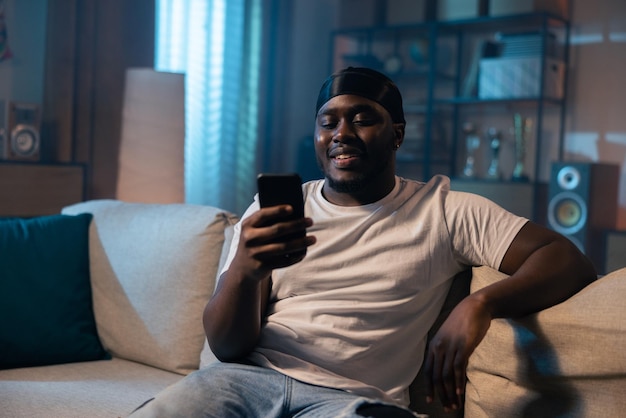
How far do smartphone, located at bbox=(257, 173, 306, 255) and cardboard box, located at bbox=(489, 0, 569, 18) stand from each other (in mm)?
3730

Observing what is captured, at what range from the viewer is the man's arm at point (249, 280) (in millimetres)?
1318

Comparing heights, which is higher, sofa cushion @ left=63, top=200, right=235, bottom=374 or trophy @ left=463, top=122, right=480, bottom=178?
trophy @ left=463, top=122, right=480, bottom=178

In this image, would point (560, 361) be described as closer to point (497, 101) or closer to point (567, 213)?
point (567, 213)

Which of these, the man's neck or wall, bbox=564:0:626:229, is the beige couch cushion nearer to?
the man's neck

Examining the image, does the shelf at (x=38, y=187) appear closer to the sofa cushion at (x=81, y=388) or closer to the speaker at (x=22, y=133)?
the speaker at (x=22, y=133)

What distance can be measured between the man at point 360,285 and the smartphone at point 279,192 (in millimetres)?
29

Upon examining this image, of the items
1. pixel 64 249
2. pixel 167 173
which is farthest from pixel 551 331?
pixel 167 173

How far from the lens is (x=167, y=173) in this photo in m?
3.41

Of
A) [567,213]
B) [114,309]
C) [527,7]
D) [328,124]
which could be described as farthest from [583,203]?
[328,124]

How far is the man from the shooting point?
1379mm

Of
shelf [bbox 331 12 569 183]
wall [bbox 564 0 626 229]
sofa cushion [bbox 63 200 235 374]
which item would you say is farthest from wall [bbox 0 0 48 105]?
wall [bbox 564 0 626 229]

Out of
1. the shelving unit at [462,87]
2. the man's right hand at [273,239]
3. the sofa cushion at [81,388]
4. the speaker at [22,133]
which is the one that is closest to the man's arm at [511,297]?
the man's right hand at [273,239]

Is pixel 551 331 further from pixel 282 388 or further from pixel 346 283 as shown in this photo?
pixel 282 388

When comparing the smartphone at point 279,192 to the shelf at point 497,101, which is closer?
the smartphone at point 279,192
